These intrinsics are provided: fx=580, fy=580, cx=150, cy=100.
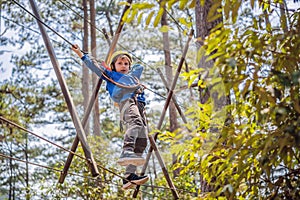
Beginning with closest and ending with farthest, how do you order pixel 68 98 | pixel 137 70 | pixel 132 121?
pixel 132 121
pixel 137 70
pixel 68 98

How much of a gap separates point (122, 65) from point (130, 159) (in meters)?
0.53

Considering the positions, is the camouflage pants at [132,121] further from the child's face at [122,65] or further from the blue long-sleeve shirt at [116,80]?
the child's face at [122,65]

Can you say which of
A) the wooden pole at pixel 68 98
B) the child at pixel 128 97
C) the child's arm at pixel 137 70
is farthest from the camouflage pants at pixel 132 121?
the wooden pole at pixel 68 98

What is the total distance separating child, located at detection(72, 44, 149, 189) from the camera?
10.6 ft

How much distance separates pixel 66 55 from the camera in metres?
11.5

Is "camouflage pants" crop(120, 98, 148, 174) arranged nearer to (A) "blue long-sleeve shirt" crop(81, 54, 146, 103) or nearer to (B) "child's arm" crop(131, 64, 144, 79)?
(A) "blue long-sleeve shirt" crop(81, 54, 146, 103)

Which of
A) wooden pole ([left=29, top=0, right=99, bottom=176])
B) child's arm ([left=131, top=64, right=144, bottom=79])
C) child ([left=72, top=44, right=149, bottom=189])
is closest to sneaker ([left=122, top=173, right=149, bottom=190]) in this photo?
child ([left=72, top=44, right=149, bottom=189])

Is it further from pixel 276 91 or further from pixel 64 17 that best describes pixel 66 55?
pixel 276 91

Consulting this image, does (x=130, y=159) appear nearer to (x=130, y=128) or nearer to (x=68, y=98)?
(x=130, y=128)

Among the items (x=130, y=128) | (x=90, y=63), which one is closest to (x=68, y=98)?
(x=90, y=63)

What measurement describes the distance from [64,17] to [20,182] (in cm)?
340

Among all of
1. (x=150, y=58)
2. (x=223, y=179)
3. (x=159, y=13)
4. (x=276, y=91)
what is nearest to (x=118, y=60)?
(x=150, y=58)

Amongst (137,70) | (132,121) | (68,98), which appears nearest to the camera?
(132,121)

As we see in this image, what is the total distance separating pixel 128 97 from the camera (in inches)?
128
